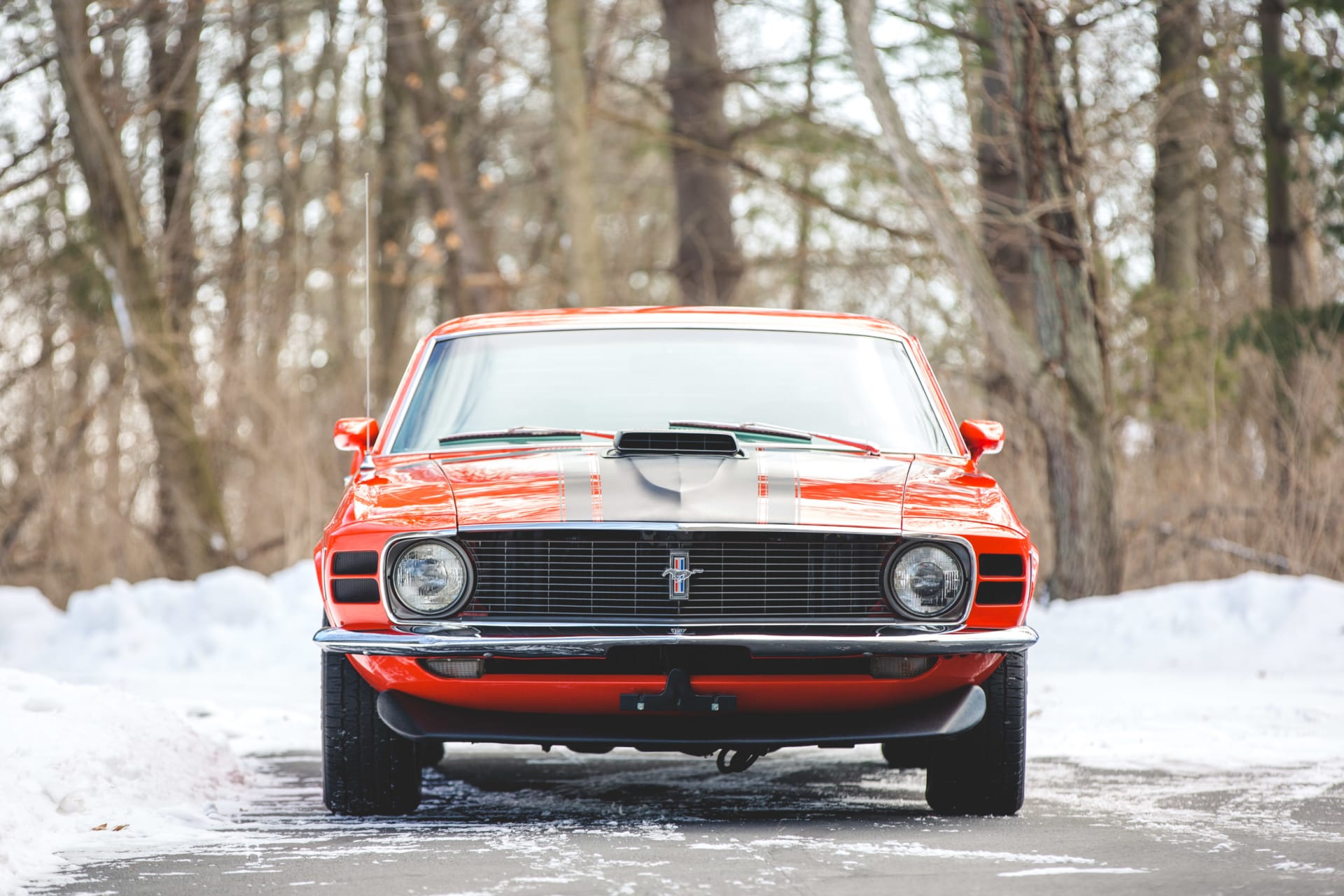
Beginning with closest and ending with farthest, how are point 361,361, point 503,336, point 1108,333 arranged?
point 503,336
point 1108,333
point 361,361

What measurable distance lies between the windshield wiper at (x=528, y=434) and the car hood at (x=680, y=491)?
0.33m

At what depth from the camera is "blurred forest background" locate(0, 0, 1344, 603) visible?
11.9 metres

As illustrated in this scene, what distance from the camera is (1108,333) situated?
12031 millimetres

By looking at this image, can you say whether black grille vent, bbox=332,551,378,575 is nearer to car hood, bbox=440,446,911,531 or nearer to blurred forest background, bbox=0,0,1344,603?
car hood, bbox=440,446,911,531

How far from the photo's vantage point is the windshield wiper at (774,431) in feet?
18.4

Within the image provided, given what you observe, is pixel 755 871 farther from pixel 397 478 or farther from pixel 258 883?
pixel 397 478

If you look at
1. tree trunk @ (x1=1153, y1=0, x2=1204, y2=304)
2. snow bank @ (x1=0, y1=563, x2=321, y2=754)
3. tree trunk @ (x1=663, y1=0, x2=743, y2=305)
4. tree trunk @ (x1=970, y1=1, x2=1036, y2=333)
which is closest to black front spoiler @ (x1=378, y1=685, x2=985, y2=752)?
snow bank @ (x1=0, y1=563, x2=321, y2=754)

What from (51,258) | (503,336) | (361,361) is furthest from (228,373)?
(503,336)

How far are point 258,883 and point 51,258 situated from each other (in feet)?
50.8

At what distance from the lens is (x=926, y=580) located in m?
4.95

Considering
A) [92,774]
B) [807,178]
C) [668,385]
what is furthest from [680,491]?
[807,178]

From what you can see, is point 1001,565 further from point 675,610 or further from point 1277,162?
point 1277,162

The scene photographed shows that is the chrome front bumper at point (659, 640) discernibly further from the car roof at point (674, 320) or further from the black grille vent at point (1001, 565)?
the car roof at point (674, 320)

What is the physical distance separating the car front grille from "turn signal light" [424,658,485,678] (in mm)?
142
